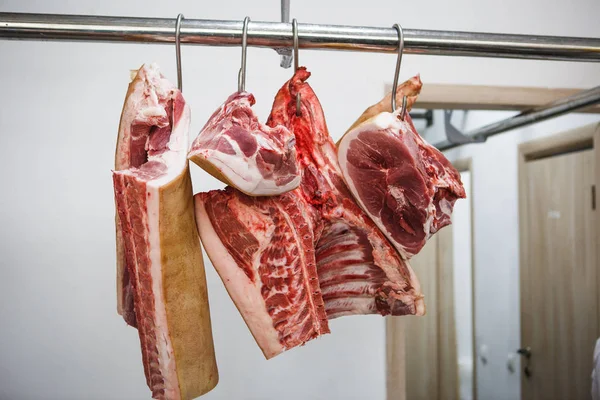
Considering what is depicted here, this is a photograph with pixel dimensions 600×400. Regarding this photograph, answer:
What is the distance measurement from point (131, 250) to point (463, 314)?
3.45m

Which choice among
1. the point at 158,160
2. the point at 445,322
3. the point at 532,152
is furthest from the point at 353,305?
the point at 445,322

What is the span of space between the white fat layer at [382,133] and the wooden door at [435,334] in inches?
110

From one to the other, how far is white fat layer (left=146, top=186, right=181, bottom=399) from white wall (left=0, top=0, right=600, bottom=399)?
0.72 meters

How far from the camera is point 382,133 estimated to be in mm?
699

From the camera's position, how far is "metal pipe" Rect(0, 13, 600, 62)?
645 mm

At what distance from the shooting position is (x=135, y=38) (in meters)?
0.66

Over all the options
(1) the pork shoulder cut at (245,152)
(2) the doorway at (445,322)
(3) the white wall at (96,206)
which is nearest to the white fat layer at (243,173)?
(1) the pork shoulder cut at (245,152)

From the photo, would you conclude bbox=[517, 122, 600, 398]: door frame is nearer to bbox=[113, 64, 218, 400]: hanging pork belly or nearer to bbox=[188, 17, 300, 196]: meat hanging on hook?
bbox=[188, 17, 300, 196]: meat hanging on hook

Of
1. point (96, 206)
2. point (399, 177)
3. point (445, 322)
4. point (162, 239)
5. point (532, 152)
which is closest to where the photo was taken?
point (162, 239)

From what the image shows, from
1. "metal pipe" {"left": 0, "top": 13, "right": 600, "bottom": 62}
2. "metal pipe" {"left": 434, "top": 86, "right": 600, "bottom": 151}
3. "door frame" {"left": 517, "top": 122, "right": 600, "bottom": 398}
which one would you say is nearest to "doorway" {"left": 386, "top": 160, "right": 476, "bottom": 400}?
"door frame" {"left": 517, "top": 122, "right": 600, "bottom": 398}

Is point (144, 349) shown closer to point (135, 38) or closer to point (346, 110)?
point (135, 38)

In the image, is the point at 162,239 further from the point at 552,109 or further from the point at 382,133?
the point at 552,109

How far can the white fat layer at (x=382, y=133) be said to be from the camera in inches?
27.4

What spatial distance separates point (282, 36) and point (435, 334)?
3.40 meters
